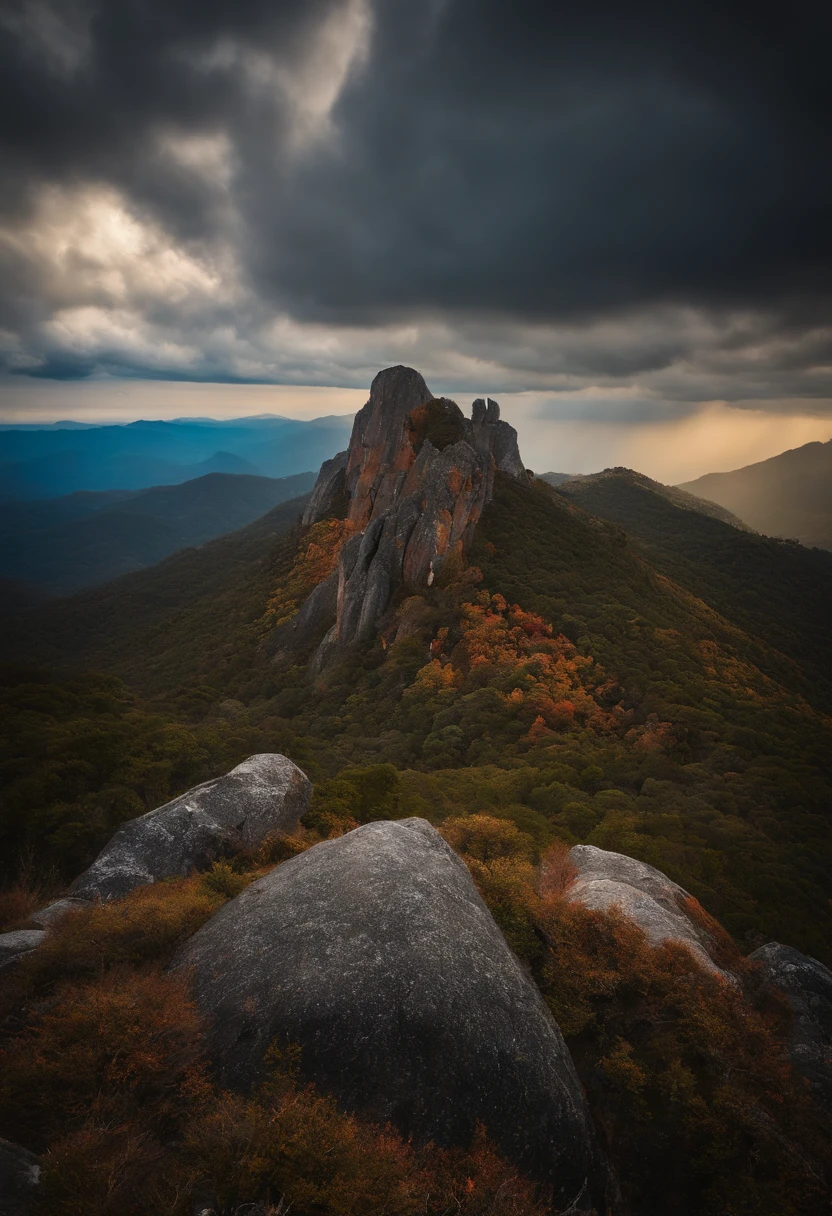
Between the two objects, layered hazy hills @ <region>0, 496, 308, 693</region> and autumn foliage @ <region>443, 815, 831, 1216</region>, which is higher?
autumn foliage @ <region>443, 815, 831, 1216</region>

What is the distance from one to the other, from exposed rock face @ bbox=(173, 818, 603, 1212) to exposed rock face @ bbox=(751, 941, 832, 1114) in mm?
8645

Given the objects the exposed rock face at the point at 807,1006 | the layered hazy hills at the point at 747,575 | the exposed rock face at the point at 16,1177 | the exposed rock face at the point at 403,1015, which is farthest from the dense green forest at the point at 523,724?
the layered hazy hills at the point at 747,575

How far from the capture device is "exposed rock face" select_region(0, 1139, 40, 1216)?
7.43 metres

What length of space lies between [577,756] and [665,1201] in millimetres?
27808

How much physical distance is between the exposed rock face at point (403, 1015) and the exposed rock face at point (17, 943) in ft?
11.5

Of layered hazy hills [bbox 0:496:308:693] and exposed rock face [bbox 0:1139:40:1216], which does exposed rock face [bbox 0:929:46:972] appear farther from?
layered hazy hills [bbox 0:496:308:693]

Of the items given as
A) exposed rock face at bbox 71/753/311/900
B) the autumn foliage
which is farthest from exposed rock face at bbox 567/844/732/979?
exposed rock face at bbox 71/753/311/900

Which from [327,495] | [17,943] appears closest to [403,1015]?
[17,943]

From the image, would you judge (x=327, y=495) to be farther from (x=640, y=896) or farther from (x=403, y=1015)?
(x=403, y=1015)

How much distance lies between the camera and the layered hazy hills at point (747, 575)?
102 meters

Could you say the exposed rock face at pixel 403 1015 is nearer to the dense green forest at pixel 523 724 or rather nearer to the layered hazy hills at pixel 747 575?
the dense green forest at pixel 523 724

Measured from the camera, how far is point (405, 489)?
7631 cm

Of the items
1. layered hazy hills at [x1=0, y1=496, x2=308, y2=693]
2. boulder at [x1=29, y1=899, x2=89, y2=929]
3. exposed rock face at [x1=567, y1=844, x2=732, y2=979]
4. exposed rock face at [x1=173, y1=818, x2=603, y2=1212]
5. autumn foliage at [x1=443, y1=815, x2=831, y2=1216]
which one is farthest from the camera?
layered hazy hills at [x1=0, y1=496, x2=308, y2=693]

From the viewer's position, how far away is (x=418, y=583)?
6369 centimetres
